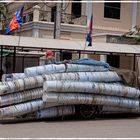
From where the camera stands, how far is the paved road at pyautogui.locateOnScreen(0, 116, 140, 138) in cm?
1036

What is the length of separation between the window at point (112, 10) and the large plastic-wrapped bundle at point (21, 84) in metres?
20.3

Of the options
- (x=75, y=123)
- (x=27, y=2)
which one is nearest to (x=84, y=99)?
(x=75, y=123)

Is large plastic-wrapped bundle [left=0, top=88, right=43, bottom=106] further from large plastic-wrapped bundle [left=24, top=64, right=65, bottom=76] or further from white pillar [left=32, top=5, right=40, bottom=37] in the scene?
white pillar [left=32, top=5, right=40, bottom=37]

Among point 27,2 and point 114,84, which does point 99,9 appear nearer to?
point 27,2

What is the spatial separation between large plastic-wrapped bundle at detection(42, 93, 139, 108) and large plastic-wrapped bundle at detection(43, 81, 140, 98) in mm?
155

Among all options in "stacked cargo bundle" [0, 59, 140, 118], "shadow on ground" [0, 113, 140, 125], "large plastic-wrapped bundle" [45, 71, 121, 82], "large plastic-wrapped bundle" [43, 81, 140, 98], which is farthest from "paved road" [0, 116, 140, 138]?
"large plastic-wrapped bundle" [45, 71, 121, 82]

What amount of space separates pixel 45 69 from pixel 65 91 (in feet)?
3.57

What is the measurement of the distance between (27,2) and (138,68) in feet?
43.1

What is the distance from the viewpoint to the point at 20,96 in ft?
41.7

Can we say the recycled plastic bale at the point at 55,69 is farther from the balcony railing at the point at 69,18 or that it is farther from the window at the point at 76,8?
the window at the point at 76,8

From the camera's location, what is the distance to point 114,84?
13992 millimetres

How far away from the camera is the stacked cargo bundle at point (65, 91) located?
1260 centimetres

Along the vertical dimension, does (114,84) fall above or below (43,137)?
above

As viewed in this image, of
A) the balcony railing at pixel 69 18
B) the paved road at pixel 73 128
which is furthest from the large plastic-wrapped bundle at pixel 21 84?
the balcony railing at pixel 69 18
